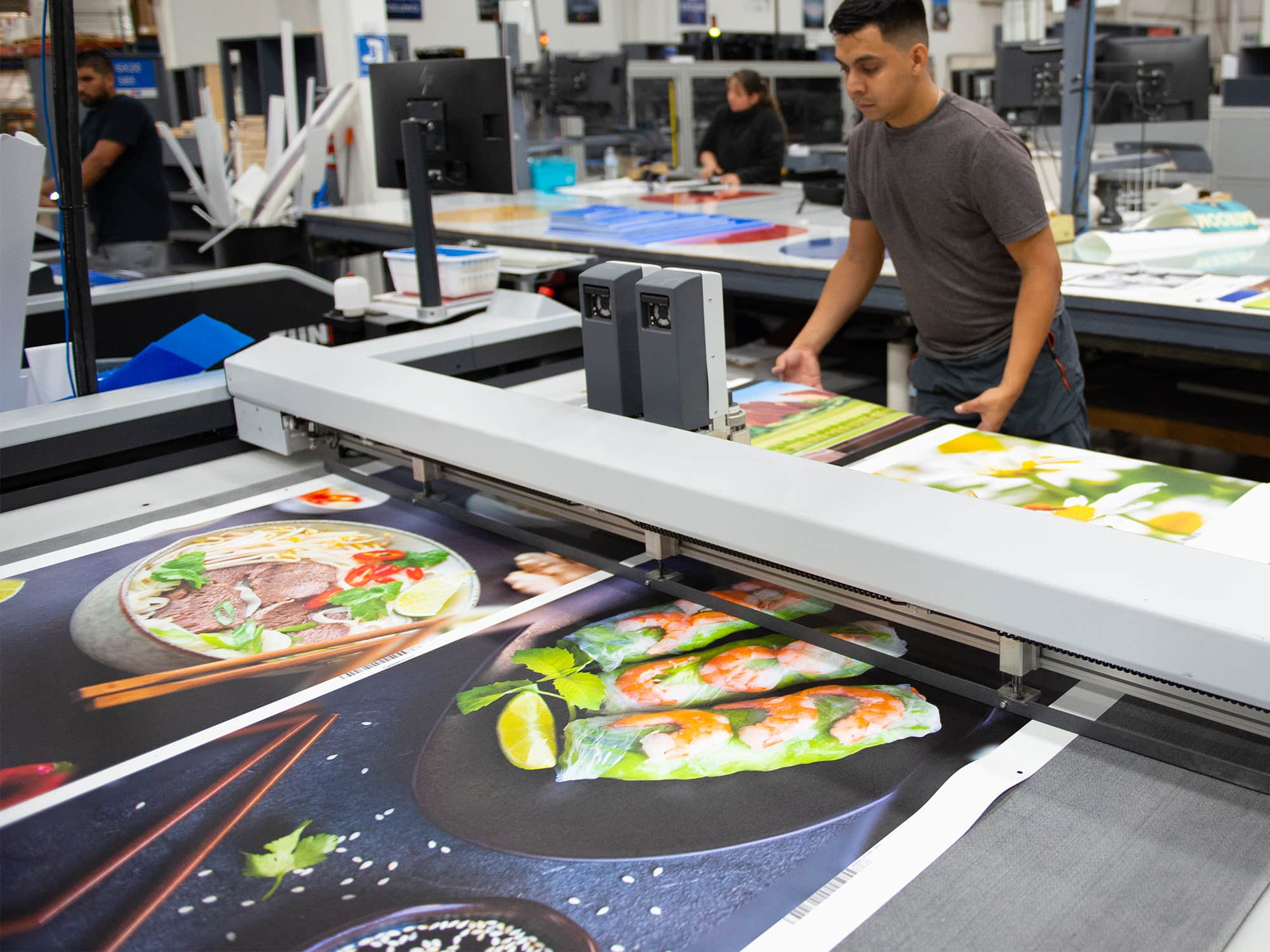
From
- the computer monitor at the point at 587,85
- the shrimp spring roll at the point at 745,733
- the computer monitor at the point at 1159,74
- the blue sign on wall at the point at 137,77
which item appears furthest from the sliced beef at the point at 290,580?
the blue sign on wall at the point at 137,77

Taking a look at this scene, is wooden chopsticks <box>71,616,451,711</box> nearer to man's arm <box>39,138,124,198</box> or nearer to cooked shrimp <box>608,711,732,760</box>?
cooked shrimp <box>608,711,732,760</box>

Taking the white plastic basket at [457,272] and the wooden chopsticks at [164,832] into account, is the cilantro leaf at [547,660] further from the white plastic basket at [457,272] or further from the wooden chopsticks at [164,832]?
the white plastic basket at [457,272]

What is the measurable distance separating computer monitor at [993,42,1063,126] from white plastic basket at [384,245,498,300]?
2555mm

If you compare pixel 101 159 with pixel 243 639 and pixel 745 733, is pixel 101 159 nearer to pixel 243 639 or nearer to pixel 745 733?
pixel 243 639

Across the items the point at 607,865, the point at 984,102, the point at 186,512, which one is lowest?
the point at 607,865

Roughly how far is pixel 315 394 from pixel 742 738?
0.96 meters

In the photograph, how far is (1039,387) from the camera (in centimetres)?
220

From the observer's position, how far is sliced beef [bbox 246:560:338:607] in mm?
1404

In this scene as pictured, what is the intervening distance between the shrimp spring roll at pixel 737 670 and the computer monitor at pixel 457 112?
178cm

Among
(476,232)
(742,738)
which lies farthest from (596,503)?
(476,232)

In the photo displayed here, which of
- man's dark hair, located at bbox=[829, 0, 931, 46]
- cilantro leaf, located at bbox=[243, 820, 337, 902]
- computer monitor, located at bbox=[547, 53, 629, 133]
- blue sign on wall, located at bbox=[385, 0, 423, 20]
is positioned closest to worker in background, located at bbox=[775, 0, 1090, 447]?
man's dark hair, located at bbox=[829, 0, 931, 46]

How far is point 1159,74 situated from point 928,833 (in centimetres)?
373

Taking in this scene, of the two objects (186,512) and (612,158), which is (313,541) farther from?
(612,158)

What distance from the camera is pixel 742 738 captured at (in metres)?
1.07
